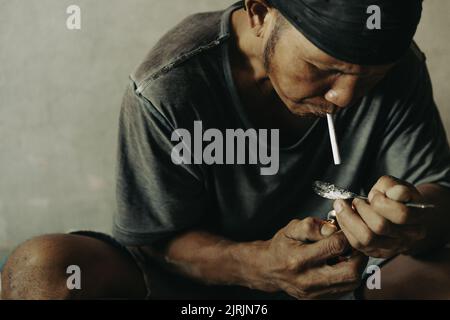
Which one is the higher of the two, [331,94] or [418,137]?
[331,94]

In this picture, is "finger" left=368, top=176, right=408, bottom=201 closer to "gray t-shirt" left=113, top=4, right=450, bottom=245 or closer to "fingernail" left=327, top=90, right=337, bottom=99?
"fingernail" left=327, top=90, right=337, bottom=99

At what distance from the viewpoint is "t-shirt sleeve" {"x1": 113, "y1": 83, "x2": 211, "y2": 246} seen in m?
0.92

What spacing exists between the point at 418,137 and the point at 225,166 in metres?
0.34

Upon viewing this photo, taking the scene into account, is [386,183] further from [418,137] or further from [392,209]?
[418,137]

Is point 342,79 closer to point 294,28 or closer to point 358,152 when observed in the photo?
point 294,28

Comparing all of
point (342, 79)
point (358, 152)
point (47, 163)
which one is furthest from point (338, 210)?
point (47, 163)

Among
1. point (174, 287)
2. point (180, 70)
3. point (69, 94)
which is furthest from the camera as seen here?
point (69, 94)

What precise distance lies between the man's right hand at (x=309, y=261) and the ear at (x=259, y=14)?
0.29m

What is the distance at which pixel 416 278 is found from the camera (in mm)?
982

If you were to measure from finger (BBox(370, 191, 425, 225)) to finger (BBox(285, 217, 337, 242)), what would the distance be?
0.11 m

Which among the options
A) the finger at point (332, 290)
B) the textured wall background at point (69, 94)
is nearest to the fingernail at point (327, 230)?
the finger at point (332, 290)

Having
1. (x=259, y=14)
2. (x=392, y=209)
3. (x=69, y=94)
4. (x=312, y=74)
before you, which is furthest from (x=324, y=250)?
(x=69, y=94)

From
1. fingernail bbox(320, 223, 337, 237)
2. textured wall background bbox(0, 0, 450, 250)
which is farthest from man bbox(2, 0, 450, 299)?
textured wall background bbox(0, 0, 450, 250)

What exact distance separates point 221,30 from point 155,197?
0.30 m
